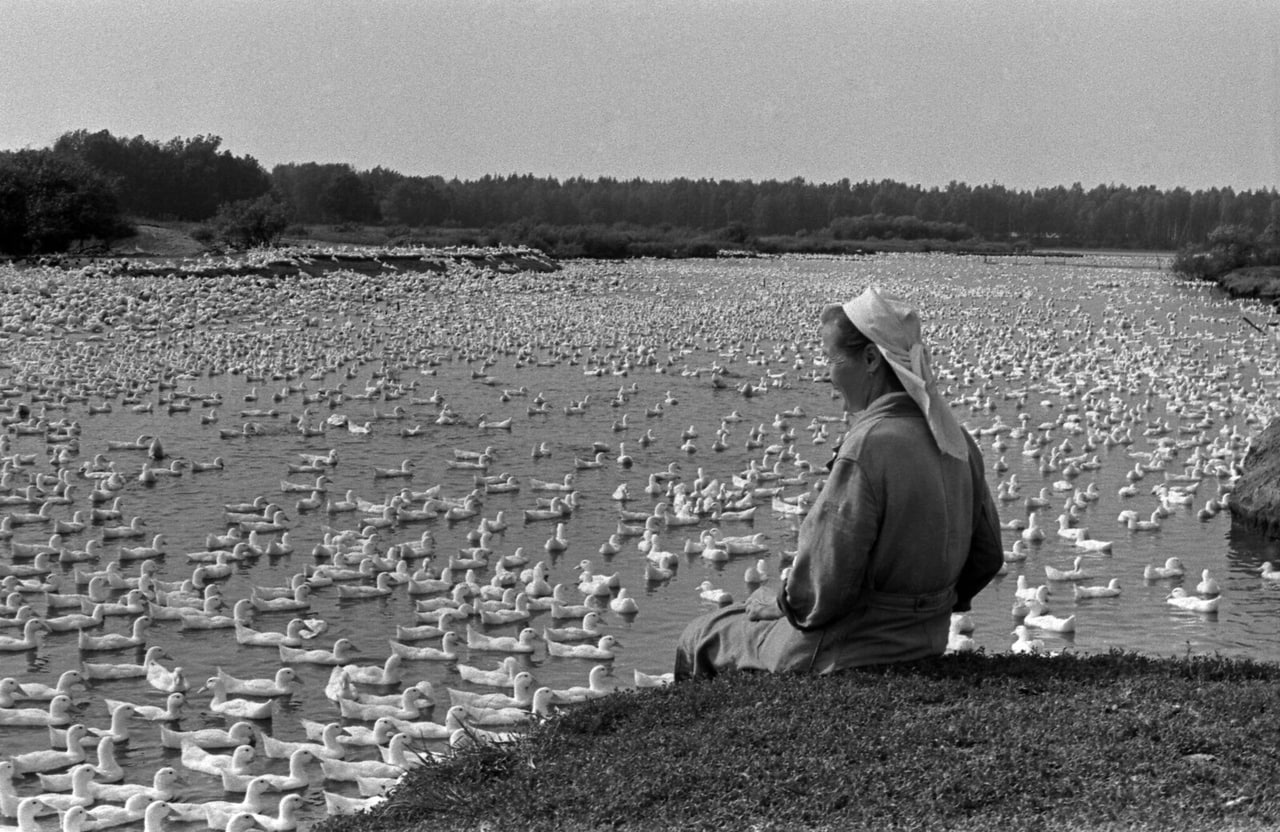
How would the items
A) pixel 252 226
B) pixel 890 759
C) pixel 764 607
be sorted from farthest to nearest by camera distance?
1. pixel 252 226
2. pixel 764 607
3. pixel 890 759

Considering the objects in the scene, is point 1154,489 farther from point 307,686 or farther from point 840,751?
point 840,751

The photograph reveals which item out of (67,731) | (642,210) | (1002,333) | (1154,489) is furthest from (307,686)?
(642,210)

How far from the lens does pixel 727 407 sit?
2888cm

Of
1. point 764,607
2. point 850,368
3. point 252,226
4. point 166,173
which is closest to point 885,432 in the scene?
point 850,368


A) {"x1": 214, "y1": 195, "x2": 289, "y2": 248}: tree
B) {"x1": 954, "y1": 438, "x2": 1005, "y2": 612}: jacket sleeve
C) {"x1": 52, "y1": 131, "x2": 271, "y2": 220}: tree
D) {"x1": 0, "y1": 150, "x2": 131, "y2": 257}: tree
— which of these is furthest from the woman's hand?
{"x1": 52, "y1": 131, "x2": 271, "y2": 220}: tree

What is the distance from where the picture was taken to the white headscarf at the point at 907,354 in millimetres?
7098

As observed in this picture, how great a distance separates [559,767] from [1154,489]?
15.7m

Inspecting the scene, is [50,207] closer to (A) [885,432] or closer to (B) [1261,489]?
(B) [1261,489]

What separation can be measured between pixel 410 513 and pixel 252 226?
171ft

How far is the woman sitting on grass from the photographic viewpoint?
7.06 meters

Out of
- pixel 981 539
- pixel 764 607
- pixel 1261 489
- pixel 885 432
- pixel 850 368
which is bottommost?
pixel 1261 489

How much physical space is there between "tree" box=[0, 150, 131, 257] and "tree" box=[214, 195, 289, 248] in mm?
5213

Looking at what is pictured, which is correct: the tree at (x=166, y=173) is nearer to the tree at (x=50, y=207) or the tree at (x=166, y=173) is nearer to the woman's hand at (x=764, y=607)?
the tree at (x=50, y=207)

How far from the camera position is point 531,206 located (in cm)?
16238
